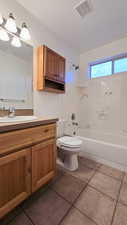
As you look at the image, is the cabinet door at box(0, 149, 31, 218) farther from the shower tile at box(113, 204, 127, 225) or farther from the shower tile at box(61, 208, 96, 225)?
the shower tile at box(113, 204, 127, 225)

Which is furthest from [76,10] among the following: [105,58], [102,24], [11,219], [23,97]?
[11,219]

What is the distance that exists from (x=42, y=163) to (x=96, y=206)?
74cm

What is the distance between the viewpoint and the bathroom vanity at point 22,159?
2.95 ft

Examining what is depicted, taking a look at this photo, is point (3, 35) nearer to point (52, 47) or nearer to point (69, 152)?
point (52, 47)

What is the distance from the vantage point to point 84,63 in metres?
2.96

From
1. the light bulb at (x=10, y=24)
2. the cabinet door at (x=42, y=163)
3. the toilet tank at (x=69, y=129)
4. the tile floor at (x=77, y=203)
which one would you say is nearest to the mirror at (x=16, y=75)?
the light bulb at (x=10, y=24)

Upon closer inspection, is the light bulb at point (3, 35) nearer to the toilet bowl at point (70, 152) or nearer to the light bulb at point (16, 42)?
the light bulb at point (16, 42)

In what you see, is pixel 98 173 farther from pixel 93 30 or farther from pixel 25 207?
pixel 93 30

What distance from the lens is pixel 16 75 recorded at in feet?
5.19

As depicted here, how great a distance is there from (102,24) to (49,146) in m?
2.26

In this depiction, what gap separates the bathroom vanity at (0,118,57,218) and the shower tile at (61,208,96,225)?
0.42 metres

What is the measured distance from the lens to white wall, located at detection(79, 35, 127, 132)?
94.2 inches

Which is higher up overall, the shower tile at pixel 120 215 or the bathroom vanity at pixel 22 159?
the bathroom vanity at pixel 22 159

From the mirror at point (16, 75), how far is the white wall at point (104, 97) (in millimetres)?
1666
